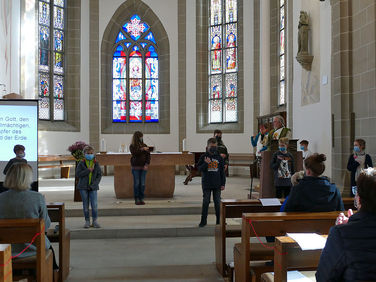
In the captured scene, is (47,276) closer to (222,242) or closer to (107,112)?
(222,242)

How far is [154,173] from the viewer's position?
9.45m

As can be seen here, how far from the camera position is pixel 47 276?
12.1ft

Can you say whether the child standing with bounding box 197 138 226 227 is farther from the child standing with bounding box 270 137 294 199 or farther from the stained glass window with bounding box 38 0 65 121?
the stained glass window with bounding box 38 0 65 121

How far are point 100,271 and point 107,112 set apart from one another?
38.7 feet

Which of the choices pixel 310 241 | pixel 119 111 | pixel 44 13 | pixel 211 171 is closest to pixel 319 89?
pixel 211 171

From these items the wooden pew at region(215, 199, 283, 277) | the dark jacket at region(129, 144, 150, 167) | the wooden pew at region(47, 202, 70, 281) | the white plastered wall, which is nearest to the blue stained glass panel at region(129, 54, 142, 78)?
the white plastered wall

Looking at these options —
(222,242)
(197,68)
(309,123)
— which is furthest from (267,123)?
(222,242)

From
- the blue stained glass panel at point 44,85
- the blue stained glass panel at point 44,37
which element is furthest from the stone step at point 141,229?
the blue stained glass panel at point 44,37

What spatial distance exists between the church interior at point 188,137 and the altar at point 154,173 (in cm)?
3

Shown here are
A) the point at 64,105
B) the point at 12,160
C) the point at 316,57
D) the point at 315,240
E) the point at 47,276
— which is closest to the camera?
the point at 315,240

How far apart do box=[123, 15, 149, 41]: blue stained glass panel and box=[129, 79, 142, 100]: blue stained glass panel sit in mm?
1568

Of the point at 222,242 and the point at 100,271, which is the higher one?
the point at 222,242

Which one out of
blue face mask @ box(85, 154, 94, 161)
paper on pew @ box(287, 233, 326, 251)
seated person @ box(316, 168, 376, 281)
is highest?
blue face mask @ box(85, 154, 94, 161)

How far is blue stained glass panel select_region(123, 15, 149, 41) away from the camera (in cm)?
1641
